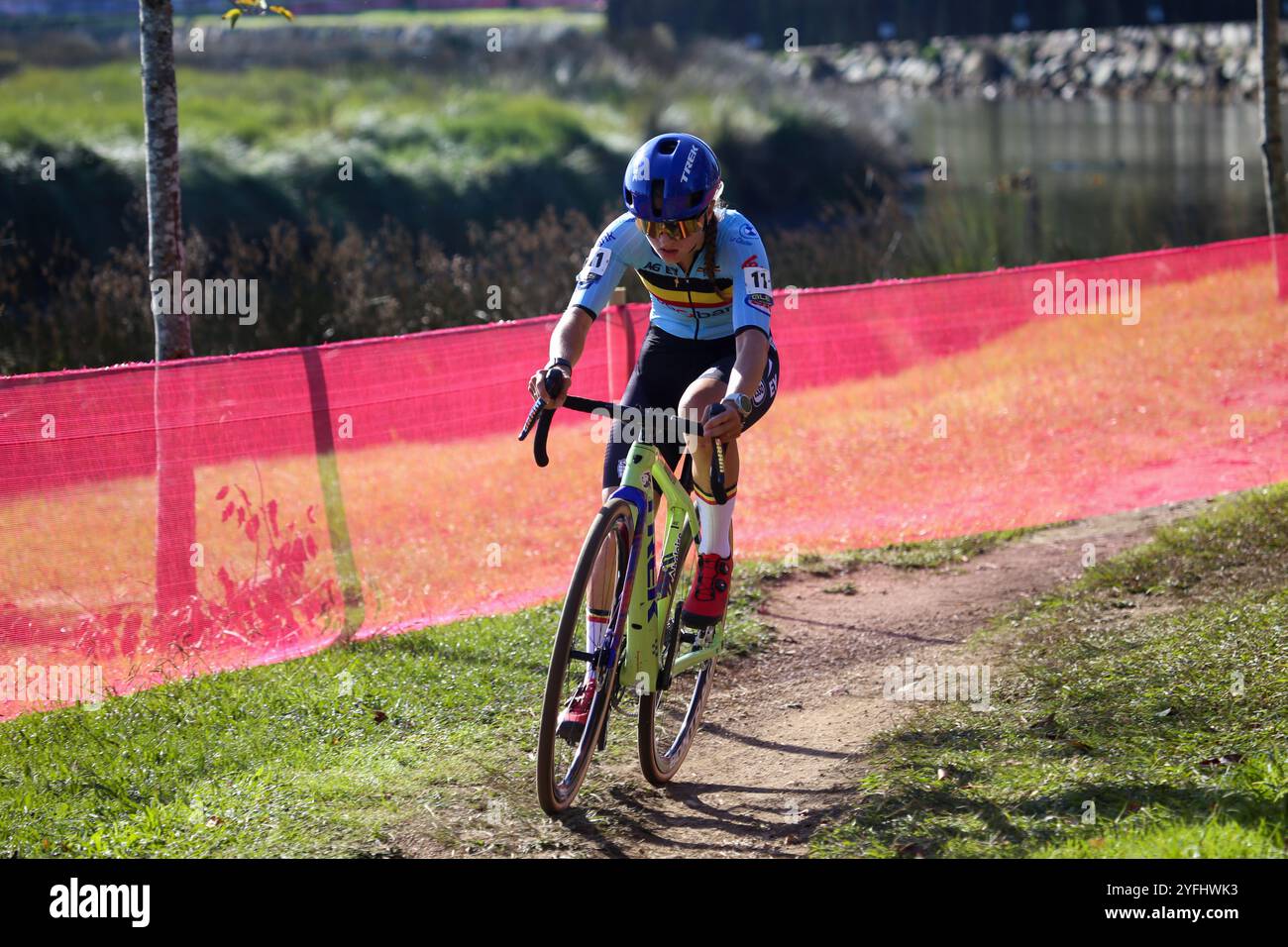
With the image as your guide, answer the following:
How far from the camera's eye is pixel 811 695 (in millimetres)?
6281

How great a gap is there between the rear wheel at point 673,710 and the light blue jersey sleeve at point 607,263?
966mm

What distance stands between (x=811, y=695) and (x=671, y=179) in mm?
2595

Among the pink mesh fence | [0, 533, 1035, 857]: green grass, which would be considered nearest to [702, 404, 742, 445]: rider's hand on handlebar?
[0, 533, 1035, 857]: green grass

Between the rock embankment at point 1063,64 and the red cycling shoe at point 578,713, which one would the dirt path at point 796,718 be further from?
the rock embankment at point 1063,64

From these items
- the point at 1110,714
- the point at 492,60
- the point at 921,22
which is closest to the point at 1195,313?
the point at 1110,714

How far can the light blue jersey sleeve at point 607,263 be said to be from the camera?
524 cm

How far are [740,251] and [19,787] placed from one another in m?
3.41

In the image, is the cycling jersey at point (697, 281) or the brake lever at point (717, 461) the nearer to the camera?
the brake lever at point (717, 461)

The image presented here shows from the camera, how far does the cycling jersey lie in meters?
5.11

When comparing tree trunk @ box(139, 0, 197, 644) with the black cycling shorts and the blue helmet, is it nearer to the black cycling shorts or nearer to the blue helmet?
the black cycling shorts

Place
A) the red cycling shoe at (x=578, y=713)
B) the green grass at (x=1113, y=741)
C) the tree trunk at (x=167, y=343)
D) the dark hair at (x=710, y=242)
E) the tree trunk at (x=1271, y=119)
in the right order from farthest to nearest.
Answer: the tree trunk at (x=1271, y=119), the tree trunk at (x=167, y=343), the dark hair at (x=710, y=242), the red cycling shoe at (x=578, y=713), the green grass at (x=1113, y=741)

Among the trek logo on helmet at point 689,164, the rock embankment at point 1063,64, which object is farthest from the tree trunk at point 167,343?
the rock embankment at point 1063,64
